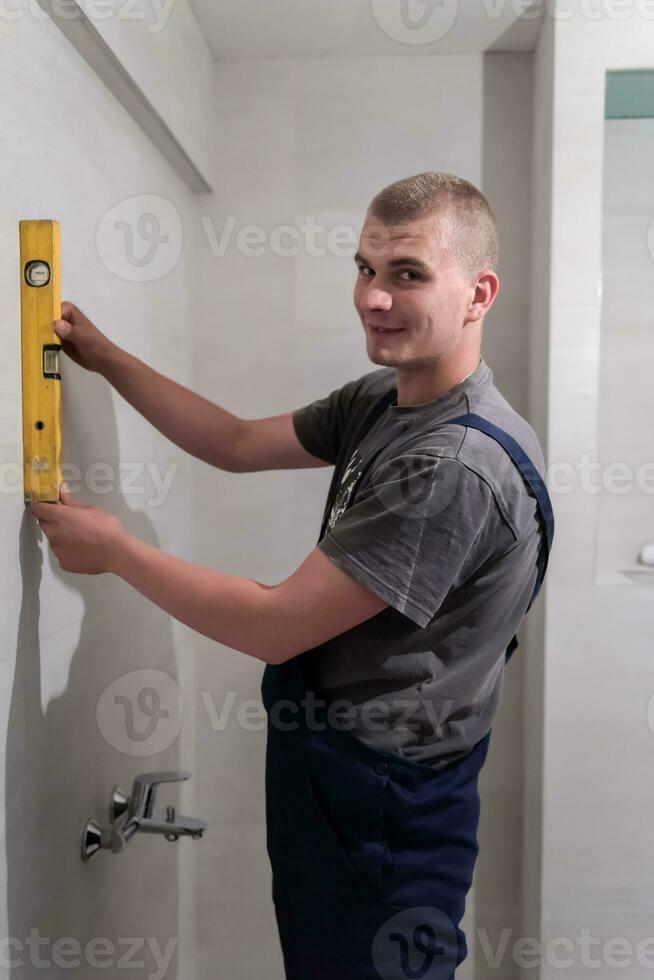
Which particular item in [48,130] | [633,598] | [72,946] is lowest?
[72,946]

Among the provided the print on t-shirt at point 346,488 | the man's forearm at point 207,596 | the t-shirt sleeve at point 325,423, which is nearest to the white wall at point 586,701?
the t-shirt sleeve at point 325,423

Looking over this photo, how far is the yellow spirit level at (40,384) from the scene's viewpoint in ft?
2.91

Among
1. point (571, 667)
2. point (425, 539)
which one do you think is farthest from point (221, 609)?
point (571, 667)

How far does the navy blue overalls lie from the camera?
984mm

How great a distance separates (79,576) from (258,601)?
34 cm

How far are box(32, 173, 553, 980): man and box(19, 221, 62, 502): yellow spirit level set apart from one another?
4 centimetres

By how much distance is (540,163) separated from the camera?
158cm

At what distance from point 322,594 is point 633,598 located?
2.77 ft

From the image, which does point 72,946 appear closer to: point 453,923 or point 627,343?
point 453,923

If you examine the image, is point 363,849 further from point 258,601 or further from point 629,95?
point 629,95

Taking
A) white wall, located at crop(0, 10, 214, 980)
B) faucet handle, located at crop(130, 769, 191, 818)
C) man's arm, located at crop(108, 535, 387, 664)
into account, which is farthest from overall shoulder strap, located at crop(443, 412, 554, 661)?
faucet handle, located at crop(130, 769, 191, 818)

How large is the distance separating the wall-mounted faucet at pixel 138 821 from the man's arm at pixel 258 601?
0.44 m

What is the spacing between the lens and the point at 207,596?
2.92 feet

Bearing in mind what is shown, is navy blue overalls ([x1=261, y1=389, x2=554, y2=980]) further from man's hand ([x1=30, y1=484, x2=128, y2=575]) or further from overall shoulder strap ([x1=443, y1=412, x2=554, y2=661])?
man's hand ([x1=30, y1=484, x2=128, y2=575])
